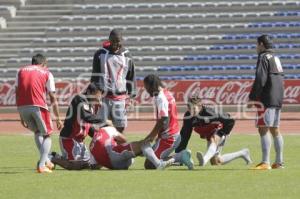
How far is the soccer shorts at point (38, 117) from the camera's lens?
42.9ft

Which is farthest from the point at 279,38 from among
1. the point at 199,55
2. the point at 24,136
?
the point at 24,136

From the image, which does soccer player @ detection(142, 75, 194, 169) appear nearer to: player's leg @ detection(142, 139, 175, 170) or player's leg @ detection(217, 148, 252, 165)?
player's leg @ detection(142, 139, 175, 170)

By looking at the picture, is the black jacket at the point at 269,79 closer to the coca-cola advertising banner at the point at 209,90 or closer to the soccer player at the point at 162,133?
the soccer player at the point at 162,133

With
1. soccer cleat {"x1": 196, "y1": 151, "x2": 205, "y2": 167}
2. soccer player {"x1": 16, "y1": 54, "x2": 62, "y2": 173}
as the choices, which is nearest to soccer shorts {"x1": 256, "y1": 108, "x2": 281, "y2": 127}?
soccer cleat {"x1": 196, "y1": 151, "x2": 205, "y2": 167}

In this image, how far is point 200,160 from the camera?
1366 cm

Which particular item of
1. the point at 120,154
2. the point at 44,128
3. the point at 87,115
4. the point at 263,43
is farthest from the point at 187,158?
the point at 44,128

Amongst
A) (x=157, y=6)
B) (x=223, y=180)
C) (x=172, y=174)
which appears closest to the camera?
(x=223, y=180)

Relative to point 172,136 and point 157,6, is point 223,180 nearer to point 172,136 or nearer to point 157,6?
point 172,136

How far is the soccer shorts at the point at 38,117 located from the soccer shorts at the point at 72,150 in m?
0.66

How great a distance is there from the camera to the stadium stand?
3712cm

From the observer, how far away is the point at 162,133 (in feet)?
44.2

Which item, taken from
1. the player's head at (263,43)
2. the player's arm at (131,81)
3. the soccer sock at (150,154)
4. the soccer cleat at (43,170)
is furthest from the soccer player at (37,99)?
the player's head at (263,43)

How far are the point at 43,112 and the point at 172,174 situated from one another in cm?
227

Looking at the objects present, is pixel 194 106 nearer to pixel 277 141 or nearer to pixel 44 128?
pixel 277 141
